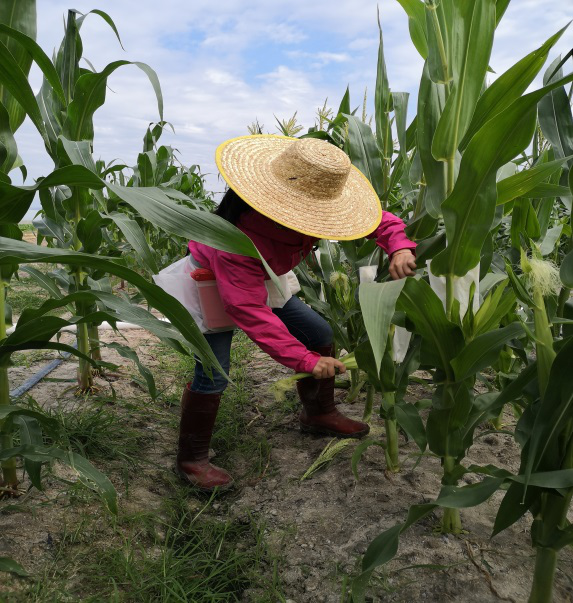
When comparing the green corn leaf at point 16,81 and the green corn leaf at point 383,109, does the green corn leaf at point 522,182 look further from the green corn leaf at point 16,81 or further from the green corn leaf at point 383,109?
the green corn leaf at point 16,81

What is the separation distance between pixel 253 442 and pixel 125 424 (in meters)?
0.48

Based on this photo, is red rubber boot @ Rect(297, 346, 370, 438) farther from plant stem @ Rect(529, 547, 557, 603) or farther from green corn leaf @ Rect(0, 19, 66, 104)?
green corn leaf @ Rect(0, 19, 66, 104)

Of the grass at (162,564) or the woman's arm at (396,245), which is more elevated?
the woman's arm at (396,245)

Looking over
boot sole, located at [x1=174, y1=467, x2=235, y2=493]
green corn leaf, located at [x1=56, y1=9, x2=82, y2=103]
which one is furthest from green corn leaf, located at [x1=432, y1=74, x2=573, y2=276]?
green corn leaf, located at [x1=56, y1=9, x2=82, y2=103]

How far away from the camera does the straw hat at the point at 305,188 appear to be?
1.31 metres

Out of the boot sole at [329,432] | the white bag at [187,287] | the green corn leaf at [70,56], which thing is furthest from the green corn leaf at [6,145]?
the boot sole at [329,432]

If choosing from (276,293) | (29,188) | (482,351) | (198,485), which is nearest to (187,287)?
(276,293)

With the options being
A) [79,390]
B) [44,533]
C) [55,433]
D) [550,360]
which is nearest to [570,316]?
[550,360]

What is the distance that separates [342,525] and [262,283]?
681 millimetres

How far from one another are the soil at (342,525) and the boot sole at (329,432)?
0.03 m

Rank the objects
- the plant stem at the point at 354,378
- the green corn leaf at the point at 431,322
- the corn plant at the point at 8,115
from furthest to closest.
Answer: the plant stem at the point at 354,378, the corn plant at the point at 8,115, the green corn leaf at the point at 431,322

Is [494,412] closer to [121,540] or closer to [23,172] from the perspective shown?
[121,540]

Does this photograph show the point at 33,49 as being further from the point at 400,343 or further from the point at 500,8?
the point at 400,343

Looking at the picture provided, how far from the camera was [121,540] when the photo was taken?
4.48ft
